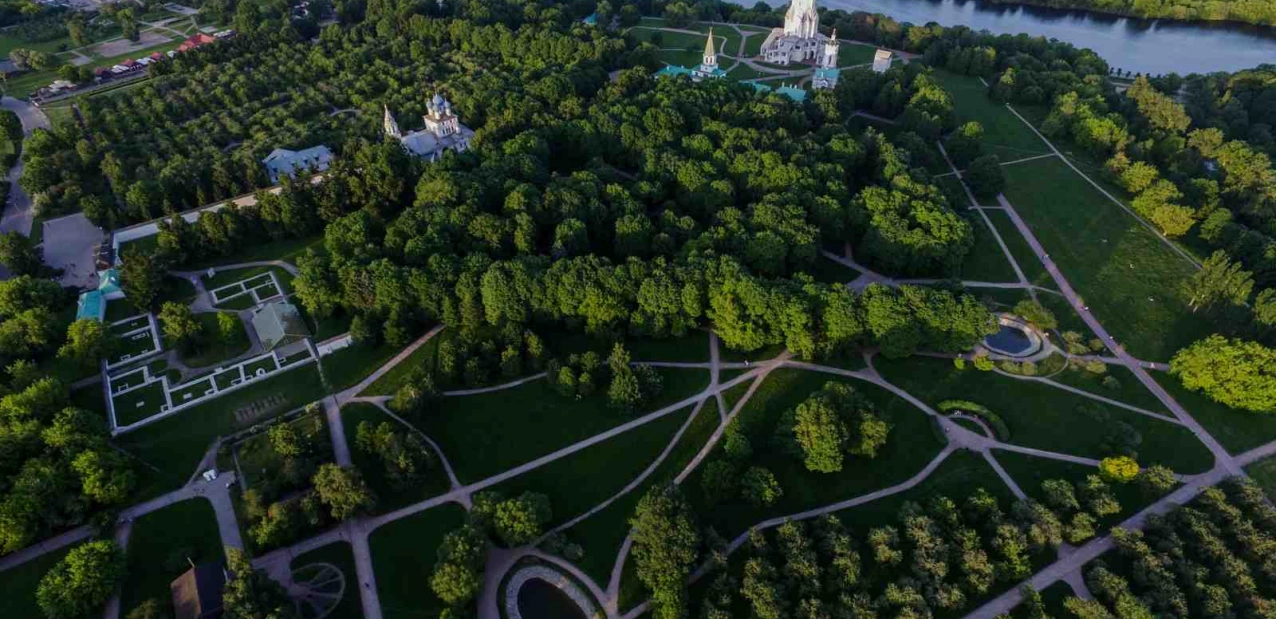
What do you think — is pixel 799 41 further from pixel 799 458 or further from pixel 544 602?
pixel 544 602

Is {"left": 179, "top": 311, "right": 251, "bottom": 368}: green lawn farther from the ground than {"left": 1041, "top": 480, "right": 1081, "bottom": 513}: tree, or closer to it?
farther from the ground

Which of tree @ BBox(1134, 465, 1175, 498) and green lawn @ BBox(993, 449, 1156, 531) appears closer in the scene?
tree @ BBox(1134, 465, 1175, 498)

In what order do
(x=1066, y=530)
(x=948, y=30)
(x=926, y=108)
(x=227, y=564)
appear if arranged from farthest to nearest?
(x=948, y=30)
(x=926, y=108)
(x=1066, y=530)
(x=227, y=564)

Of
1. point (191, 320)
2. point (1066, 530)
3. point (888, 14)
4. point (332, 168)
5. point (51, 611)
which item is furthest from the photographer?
point (888, 14)

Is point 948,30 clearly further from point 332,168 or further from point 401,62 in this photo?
point 332,168

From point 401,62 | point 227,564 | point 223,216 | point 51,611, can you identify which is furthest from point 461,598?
point 401,62

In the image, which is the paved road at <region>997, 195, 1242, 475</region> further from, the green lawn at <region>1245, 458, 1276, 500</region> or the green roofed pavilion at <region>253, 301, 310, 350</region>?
the green roofed pavilion at <region>253, 301, 310, 350</region>

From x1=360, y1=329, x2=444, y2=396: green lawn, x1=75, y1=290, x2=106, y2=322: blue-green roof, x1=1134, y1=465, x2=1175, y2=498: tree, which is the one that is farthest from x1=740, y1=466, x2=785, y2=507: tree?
x1=75, y1=290, x2=106, y2=322: blue-green roof

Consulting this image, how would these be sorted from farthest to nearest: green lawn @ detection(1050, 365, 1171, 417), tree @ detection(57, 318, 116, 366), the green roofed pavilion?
1. the green roofed pavilion
2. green lawn @ detection(1050, 365, 1171, 417)
3. tree @ detection(57, 318, 116, 366)
